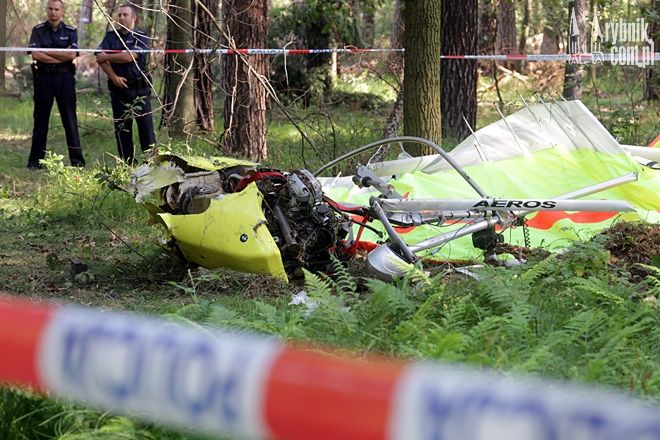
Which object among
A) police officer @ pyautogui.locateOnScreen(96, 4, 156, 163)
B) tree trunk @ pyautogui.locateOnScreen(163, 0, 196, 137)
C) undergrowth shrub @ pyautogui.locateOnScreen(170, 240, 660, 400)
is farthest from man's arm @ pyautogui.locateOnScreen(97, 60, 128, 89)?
undergrowth shrub @ pyautogui.locateOnScreen(170, 240, 660, 400)

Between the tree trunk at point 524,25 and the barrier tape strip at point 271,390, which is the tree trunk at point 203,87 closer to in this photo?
the barrier tape strip at point 271,390

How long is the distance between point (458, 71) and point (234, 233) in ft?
26.7

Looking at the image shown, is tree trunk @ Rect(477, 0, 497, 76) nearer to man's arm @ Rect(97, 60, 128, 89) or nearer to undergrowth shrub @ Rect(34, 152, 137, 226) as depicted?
man's arm @ Rect(97, 60, 128, 89)

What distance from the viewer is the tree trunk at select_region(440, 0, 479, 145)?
13703mm

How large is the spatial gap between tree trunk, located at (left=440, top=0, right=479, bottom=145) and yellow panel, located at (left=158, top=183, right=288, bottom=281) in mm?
7766

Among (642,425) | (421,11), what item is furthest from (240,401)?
(421,11)

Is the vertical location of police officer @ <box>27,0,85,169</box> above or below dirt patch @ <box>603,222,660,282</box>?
above

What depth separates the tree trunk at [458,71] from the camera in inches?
539

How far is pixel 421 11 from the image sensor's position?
929 centimetres

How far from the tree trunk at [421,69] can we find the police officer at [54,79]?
436cm

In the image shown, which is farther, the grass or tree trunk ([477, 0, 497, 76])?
tree trunk ([477, 0, 497, 76])

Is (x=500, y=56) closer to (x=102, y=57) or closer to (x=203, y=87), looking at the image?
(x=203, y=87)

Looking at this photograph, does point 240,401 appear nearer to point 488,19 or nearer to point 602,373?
point 602,373

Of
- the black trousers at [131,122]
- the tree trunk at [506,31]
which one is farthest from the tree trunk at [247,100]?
the tree trunk at [506,31]
